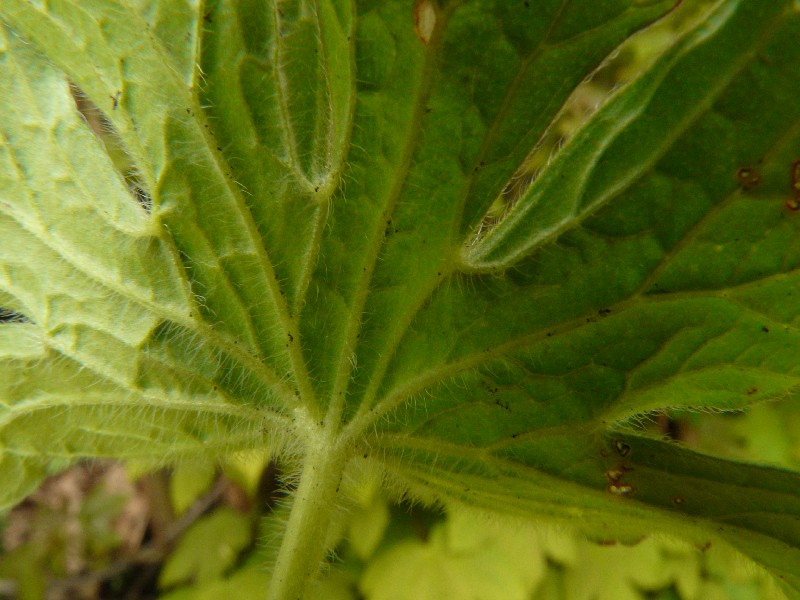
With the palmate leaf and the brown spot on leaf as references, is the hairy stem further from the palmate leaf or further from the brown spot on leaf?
the brown spot on leaf

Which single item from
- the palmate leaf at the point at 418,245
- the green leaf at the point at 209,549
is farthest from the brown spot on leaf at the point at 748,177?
the green leaf at the point at 209,549

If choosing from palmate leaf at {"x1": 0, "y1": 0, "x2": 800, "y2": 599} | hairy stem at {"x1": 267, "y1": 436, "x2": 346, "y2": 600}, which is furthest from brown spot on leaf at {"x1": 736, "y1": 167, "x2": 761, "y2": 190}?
hairy stem at {"x1": 267, "y1": 436, "x2": 346, "y2": 600}

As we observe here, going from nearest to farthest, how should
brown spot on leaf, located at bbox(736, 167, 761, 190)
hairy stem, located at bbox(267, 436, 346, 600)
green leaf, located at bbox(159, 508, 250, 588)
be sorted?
brown spot on leaf, located at bbox(736, 167, 761, 190) < hairy stem, located at bbox(267, 436, 346, 600) < green leaf, located at bbox(159, 508, 250, 588)

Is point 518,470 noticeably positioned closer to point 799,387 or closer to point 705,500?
point 705,500

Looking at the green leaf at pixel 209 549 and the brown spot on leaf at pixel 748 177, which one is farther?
the green leaf at pixel 209 549

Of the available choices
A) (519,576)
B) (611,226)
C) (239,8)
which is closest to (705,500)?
(611,226)

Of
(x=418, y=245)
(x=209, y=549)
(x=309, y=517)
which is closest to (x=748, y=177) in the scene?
(x=418, y=245)

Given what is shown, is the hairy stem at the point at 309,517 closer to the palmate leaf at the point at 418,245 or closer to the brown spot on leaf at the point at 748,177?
the palmate leaf at the point at 418,245
